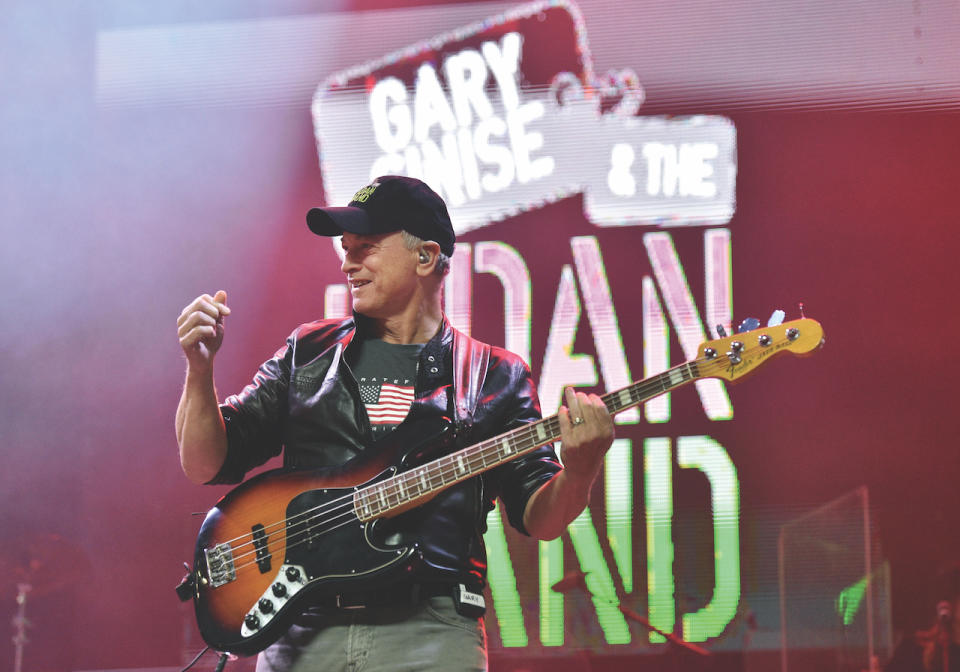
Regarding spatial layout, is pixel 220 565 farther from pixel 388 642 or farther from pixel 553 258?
pixel 553 258

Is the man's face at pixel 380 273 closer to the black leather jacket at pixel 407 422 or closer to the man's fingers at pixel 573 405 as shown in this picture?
the black leather jacket at pixel 407 422

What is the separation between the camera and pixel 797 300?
13.6 ft

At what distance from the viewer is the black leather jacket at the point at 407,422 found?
218 cm

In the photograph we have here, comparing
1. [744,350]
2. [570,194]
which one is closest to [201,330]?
[744,350]

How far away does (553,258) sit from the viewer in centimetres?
430

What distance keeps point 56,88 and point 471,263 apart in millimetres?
2316

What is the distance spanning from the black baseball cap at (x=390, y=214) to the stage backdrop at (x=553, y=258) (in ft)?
5.78

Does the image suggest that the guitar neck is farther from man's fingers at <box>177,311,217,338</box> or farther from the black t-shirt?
man's fingers at <box>177,311,217,338</box>

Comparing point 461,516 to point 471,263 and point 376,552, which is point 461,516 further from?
point 471,263

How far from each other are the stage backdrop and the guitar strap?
5.62 feet

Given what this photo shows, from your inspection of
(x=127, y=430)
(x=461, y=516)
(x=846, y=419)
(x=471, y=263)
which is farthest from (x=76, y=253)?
(x=846, y=419)

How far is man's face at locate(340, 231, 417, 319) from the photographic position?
7.99 feet

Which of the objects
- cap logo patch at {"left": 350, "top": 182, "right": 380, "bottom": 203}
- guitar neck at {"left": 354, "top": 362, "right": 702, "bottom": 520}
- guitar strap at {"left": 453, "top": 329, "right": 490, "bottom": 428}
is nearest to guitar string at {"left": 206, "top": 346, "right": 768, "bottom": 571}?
guitar neck at {"left": 354, "top": 362, "right": 702, "bottom": 520}

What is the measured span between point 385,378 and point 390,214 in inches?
16.7
